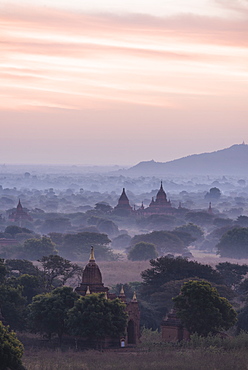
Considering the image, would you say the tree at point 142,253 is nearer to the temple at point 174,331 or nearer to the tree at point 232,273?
the tree at point 232,273

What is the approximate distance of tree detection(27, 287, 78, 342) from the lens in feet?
168

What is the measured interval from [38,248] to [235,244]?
27.7m

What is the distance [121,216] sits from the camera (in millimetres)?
178500

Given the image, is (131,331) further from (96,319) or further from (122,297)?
(96,319)

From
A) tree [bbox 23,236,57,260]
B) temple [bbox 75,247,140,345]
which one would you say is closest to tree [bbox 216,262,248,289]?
temple [bbox 75,247,140,345]

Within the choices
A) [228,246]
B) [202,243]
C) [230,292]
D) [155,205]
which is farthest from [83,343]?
[155,205]

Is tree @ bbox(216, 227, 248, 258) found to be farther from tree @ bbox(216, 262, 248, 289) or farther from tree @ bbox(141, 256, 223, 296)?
tree @ bbox(141, 256, 223, 296)

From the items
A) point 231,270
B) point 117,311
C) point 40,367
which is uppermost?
point 231,270

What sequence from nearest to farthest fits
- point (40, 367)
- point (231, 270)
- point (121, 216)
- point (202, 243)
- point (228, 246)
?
point (40, 367), point (231, 270), point (228, 246), point (202, 243), point (121, 216)

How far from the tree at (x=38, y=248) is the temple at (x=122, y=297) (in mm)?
56296

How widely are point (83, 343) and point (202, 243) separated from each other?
94.3m

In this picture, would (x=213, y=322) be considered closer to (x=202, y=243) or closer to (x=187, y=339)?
(x=187, y=339)

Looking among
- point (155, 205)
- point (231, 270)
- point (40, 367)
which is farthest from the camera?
point (155, 205)

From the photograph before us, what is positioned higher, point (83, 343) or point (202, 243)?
point (202, 243)
